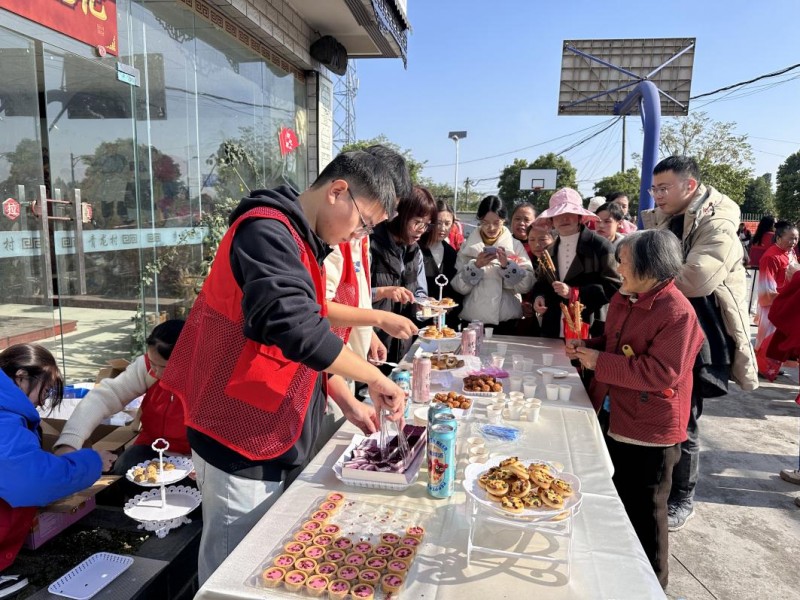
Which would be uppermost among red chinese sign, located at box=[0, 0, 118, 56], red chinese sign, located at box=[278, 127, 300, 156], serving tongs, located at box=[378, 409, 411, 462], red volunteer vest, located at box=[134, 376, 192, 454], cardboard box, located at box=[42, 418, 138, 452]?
red chinese sign, located at box=[0, 0, 118, 56]

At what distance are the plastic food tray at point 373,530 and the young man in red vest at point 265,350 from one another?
0.20 metres

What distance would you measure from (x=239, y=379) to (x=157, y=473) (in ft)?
3.83

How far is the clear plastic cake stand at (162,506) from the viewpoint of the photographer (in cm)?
204

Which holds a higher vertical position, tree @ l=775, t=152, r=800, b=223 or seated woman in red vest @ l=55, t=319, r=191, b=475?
tree @ l=775, t=152, r=800, b=223

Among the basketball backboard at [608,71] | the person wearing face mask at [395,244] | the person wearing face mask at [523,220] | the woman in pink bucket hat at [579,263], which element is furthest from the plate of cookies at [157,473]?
the basketball backboard at [608,71]

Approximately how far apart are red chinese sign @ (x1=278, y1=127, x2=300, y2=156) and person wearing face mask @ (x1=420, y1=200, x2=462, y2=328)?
3213mm

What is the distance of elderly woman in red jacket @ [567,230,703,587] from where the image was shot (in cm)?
208

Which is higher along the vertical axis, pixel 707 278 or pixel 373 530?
pixel 707 278

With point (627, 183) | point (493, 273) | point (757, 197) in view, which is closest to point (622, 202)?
point (493, 273)

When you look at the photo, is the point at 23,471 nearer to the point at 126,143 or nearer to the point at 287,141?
the point at 126,143

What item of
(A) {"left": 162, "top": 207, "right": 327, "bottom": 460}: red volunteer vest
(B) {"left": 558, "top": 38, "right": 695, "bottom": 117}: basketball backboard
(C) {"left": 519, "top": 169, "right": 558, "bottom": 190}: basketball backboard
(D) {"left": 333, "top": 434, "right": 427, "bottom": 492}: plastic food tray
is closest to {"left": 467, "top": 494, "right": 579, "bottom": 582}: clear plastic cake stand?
(D) {"left": 333, "top": 434, "right": 427, "bottom": 492}: plastic food tray

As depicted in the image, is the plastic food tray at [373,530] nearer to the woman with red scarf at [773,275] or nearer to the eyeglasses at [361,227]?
the eyeglasses at [361,227]

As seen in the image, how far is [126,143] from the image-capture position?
4230 mm

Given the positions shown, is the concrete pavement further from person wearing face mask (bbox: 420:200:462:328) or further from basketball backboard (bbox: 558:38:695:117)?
basketball backboard (bbox: 558:38:695:117)
